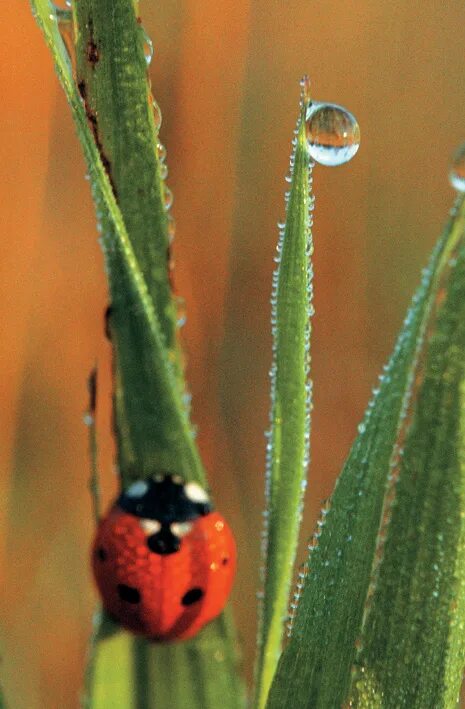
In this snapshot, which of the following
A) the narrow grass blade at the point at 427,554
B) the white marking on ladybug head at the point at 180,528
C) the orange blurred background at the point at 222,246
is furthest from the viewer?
the orange blurred background at the point at 222,246

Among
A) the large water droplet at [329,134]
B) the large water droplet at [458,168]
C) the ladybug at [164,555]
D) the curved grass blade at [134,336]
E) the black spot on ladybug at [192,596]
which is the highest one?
the large water droplet at [329,134]

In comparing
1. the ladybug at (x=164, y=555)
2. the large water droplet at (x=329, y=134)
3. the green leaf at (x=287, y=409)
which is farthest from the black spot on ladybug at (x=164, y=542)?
the large water droplet at (x=329, y=134)

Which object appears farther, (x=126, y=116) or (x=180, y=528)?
(x=180, y=528)

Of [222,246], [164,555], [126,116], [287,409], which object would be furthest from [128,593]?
[222,246]

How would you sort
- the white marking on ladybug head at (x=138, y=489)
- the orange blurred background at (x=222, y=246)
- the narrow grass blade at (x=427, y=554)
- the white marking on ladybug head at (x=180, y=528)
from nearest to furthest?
the narrow grass blade at (x=427, y=554)
the white marking on ladybug head at (x=138, y=489)
the white marking on ladybug head at (x=180, y=528)
the orange blurred background at (x=222, y=246)

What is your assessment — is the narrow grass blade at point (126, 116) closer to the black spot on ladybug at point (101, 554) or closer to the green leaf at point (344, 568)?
the green leaf at point (344, 568)

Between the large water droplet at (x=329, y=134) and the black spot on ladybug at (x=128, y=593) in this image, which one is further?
the black spot on ladybug at (x=128, y=593)

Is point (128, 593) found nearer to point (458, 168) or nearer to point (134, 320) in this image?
point (134, 320)

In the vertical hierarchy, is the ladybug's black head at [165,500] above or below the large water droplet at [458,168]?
below
